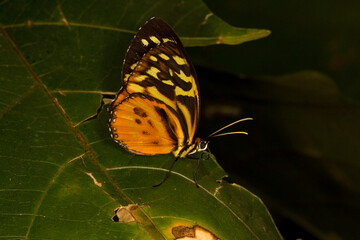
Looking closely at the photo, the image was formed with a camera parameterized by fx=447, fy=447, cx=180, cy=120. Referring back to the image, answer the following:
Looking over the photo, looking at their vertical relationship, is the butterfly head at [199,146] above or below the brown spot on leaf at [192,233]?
below

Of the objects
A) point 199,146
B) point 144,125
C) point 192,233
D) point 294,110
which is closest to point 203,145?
point 199,146

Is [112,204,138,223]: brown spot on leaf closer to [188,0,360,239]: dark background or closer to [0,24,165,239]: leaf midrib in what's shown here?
[0,24,165,239]: leaf midrib

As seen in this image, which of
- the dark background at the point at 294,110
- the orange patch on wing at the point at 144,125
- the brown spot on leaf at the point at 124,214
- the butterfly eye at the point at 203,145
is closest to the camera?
the brown spot on leaf at the point at 124,214

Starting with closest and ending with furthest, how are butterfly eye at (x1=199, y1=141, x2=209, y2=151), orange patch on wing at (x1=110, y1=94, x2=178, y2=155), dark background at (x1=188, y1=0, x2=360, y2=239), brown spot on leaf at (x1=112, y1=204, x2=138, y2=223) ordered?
1. brown spot on leaf at (x1=112, y1=204, x2=138, y2=223)
2. orange patch on wing at (x1=110, y1=94, x2=178, y2=155)
3. butterfly eye at (x1=199, y1=141, x2=209, y2=151)
4. dark background at (x1=188, y1=0, x2=360, y2=239)

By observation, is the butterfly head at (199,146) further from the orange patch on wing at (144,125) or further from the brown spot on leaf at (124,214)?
the brown spot on leaf at (124,214)

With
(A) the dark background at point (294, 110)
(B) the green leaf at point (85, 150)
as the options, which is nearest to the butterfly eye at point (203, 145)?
(B) the green leaf at point (85, 150)

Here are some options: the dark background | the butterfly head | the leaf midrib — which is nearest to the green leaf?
the leaf midrib
